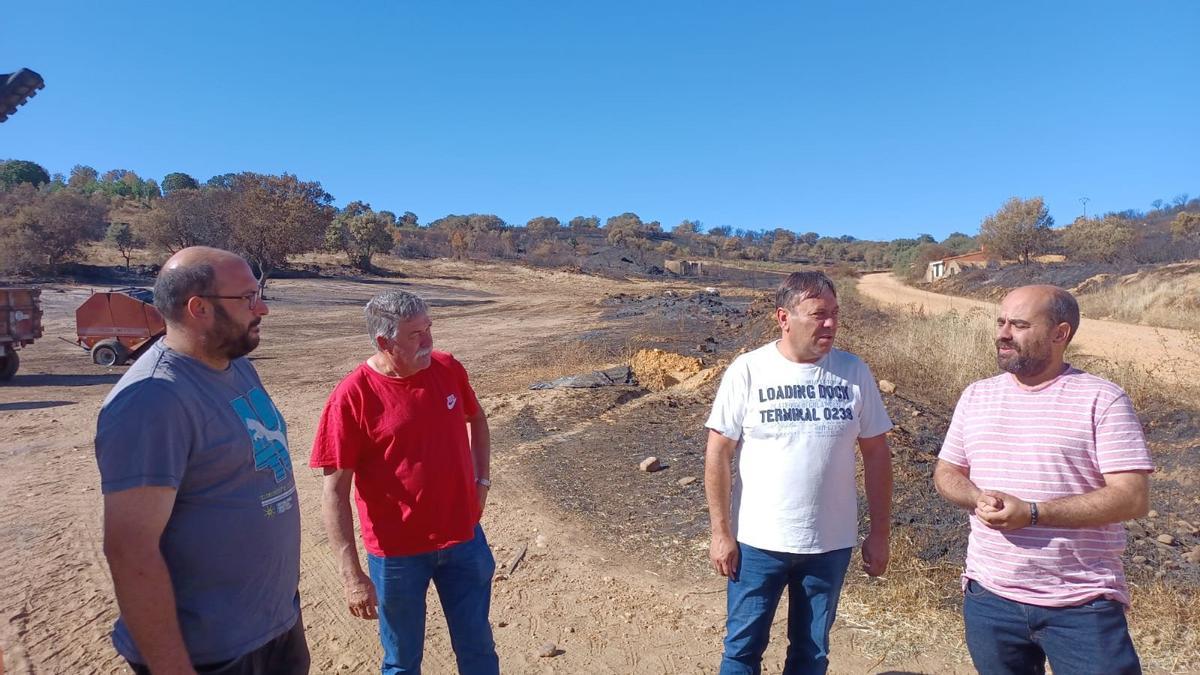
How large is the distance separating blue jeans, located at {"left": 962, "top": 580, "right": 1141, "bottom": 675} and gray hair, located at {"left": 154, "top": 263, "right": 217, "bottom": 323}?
2485 mm

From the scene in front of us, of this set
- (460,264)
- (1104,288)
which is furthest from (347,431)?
(460,264)

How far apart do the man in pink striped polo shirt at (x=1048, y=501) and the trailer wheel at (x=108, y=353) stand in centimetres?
1598

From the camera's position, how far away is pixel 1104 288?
2331cm

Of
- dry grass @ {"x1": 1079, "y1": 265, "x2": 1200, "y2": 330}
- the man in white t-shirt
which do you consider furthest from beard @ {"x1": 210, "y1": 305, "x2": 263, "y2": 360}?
dry grass @ {"x1": 1079, "y1": 265, "x2": 1200, "y2": 330}

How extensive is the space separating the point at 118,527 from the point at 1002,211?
4399cm

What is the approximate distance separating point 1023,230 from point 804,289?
135ft

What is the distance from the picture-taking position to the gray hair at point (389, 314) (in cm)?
265

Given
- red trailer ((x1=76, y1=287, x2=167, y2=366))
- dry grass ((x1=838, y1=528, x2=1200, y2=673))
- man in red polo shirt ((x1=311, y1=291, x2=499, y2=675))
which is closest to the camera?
man in red polo shirt ((x1=311, y1=291, x2=499, y2=675))

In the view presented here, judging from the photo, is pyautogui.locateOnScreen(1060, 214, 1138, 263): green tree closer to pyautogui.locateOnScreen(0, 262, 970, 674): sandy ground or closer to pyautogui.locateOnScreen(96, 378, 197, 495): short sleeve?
pyautogui.locateOnScreen(0, 262, 970, 674): sandy ground

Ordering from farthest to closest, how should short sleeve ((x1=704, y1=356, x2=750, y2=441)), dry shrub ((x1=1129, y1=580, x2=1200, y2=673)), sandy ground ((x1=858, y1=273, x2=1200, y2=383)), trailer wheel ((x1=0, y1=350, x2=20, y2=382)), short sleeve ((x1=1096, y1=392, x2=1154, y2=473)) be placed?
trailer wheel ((x1=0, y1=350, x2=20, y2=382)) < sandy ground ((x1=858, y1=273, x2=1200, y2=383)) < dry shrub ((x1=1129, y1=580, x2=1200, y2=673)) < short sleeve ((x1=704, y1=356, x2=750, y2=441)) < short sleeve ((x1=1096, y1=392, x2=1154, y2=473))

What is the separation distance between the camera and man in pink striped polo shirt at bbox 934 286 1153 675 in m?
2.18

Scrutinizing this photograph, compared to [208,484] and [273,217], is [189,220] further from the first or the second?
[208,484]

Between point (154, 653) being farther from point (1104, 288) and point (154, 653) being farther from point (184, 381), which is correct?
point (1104, 288)

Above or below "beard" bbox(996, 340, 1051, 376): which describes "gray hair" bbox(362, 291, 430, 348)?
above
